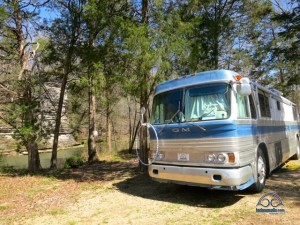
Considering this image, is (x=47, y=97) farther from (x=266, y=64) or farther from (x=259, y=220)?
(x=266, y=64)

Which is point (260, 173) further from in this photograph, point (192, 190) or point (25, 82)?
point (25, 82)

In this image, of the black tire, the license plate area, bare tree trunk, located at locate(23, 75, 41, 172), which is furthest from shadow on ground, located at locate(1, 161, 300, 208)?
bare tree trunk, located at locate(23, 75, 41, 172)

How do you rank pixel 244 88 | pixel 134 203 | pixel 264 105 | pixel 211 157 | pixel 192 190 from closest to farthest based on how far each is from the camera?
pixel 244 88
pixel 211 157
pixel 134 203
pixel 192 190
pixel 264 105

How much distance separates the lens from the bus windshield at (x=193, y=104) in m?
6.23

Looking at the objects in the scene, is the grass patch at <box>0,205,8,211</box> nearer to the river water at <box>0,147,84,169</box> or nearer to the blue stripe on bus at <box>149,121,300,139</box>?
the blue stripe on bus at <box>149,121,300,139</box>

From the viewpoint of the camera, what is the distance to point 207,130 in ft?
20.2

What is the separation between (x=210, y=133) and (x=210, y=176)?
869mm

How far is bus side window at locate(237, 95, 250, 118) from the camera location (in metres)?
6.33

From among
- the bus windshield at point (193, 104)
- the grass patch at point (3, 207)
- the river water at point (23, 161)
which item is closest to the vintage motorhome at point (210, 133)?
the bus windshield at point (193, 104)

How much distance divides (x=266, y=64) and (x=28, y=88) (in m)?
16.7

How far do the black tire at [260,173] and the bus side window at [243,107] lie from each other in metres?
1.20

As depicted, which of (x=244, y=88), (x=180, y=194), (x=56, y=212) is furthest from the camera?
(x=180, y=194)

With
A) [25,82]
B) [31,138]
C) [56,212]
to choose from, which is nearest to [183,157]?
[56,212]

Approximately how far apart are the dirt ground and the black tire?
0.64 ft
